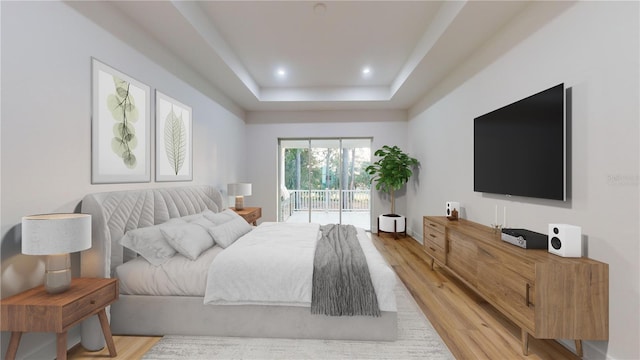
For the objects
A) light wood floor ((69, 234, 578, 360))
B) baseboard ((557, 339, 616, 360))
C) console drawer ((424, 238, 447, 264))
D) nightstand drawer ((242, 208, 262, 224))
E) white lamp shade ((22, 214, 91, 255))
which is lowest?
light wood floor ((69, 234, 578, 360))

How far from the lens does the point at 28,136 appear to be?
179cm

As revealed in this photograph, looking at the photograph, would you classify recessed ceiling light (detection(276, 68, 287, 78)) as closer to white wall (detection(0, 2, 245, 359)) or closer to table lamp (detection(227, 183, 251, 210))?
table lamp (detection(227, 183, 251, 210))

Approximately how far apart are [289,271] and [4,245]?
1.73 metres

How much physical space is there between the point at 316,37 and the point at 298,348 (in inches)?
131

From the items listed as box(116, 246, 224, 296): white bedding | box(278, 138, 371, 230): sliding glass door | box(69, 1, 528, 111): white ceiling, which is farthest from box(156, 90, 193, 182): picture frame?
box(278, 138, 371, 230): sliding glass door

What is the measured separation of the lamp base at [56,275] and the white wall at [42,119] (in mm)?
240

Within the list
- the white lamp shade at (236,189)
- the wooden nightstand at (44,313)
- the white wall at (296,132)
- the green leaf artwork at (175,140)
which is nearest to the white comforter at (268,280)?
the wooden nightstand at (44,313)

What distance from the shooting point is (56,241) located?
1574 mm

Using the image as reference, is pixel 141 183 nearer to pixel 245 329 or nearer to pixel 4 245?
pixel 4 245

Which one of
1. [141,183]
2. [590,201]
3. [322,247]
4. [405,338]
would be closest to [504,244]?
[590,201]

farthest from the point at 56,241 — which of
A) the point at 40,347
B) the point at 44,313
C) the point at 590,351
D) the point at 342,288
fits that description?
the point at 590,351

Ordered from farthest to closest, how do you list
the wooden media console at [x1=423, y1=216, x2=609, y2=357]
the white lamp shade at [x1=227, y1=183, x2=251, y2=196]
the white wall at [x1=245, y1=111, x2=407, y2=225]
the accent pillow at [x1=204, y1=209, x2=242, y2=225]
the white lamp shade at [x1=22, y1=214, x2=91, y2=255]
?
1. the white wall at [x1=245, y1=111, x2=407, y2=225]
2. the white lamp shade at [x1=227, y1=183, x2=251, y2=196]
3. the accent pillow at [x1=204, y1=209, x2=242, y2=225]
4. the wooden media console at [x1=423, y1=216, x2=609, y2=357]
5. the white lamp shade at [x1=22, y1=214, x2=91, y2=255]

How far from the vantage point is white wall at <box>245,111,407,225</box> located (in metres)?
6.23

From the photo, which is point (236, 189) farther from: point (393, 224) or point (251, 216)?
point (393, 224)
